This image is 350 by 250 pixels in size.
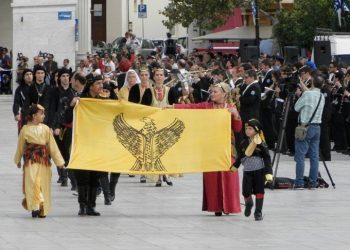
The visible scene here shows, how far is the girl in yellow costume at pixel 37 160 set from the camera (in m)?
16.0

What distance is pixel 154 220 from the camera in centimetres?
1595

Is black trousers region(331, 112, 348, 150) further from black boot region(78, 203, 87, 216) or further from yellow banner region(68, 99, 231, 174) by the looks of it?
black boot region(78, 203, 87, 216)

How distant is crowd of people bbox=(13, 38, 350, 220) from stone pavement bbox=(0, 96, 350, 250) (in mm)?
294

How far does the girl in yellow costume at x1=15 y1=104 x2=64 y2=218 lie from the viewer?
1605 cm

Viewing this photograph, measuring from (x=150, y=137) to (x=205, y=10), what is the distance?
42361 millimetres

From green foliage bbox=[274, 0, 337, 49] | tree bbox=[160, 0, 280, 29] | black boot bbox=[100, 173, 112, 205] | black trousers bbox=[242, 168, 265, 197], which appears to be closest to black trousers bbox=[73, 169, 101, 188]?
black boot bbox=[100, 173, 112, 205]

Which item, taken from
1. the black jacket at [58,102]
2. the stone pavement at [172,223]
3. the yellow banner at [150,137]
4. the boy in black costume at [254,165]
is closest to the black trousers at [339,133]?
the stone pavement at [172,223]

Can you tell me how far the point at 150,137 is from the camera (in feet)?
54.9

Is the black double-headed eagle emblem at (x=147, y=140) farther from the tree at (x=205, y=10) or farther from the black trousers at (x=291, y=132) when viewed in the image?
the tree at (x=205, y=10)

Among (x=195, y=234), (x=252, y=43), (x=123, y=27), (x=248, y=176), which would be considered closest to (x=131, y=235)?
(x=195, y=234)

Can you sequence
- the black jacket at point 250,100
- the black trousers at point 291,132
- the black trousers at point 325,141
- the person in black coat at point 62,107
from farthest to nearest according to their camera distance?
the black trousers at point 291,132 → the black jacket at point 250,100 → the black trousers at point 325,141 → the person in black coat at point 62,107

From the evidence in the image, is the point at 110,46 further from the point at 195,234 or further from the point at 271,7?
the point at 195,234

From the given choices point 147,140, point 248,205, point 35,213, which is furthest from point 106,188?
point 248,205

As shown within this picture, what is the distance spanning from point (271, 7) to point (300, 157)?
41.9 m
